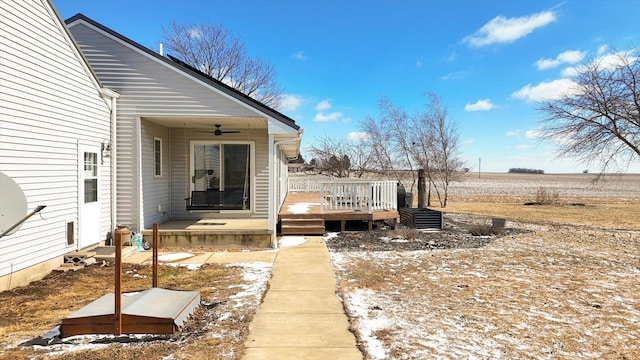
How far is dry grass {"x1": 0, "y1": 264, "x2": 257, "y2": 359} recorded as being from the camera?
338cm

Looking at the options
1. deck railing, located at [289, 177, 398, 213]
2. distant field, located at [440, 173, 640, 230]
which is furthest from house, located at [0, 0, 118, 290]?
distant field, located at [440, 173, 640, 230]

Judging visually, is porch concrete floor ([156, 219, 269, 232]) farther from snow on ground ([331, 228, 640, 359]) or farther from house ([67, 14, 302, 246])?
snow on ground ([331, 228, 640, 359])

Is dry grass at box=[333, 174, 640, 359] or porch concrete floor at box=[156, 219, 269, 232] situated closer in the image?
dry grass at box=[333, 174, 640, 359]

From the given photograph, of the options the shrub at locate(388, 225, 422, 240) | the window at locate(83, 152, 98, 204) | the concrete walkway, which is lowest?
the concrete walkway

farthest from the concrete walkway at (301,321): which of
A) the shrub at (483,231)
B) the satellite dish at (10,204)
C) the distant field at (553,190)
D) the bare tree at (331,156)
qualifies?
the bare tree at (331,156)

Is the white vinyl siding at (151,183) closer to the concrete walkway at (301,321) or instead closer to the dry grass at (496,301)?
the concrete walkway at (301,321)

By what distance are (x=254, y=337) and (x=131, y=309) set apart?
136 cm

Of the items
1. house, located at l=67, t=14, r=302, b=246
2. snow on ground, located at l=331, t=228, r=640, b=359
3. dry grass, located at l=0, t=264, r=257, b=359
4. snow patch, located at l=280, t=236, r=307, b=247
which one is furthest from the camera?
snow patch, located at l=280, t=236, r=307, b=247

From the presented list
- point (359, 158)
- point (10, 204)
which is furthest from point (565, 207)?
point (10, 204)

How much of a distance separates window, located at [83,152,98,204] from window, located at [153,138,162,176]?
1806 mm

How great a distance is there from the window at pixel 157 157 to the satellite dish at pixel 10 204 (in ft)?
15.8

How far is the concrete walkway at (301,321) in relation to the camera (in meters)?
3.44

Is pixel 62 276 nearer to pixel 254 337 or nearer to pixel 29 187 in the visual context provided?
pixel 29 187

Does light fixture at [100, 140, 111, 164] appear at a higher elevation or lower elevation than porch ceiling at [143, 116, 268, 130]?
lower
